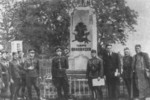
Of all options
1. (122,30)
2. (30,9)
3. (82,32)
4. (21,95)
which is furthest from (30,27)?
(21,95)

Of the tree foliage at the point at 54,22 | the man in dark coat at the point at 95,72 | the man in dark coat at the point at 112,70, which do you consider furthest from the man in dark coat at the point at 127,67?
the tree foliage at the point at 54,22

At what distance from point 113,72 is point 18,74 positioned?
2744 mm

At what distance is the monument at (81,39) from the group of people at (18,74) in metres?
2.66

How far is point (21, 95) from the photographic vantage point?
10.0m

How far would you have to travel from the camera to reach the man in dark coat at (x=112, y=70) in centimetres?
934

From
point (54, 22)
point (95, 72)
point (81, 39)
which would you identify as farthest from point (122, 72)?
point (54, 22)

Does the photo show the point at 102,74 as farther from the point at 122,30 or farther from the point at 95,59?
the point at 122,30

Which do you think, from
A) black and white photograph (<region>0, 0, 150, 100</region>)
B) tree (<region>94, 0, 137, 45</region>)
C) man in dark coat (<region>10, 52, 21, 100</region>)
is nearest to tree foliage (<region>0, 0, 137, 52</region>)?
tree (<region>94, 0, 137, 45</region>)

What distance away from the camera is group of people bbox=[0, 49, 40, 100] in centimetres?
930

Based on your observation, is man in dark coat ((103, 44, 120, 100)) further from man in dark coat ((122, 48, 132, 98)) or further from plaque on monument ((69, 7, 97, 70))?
plaque on monument ((69, 7, 97, 70))

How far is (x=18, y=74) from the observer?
9523 mm

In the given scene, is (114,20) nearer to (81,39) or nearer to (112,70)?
(81,39)

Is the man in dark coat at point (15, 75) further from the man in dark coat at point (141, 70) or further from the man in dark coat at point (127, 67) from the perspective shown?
the man in dark coat at point (141, 70)

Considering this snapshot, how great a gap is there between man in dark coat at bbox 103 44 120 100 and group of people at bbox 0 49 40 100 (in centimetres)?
200
